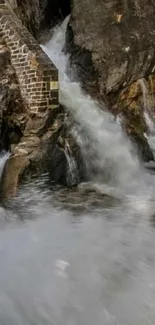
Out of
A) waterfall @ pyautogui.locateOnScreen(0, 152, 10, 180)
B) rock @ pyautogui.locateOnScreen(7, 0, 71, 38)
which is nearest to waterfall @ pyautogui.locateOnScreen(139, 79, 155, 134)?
rock @ pyautogui.locateOnScreen(7, 0, 71, 38)

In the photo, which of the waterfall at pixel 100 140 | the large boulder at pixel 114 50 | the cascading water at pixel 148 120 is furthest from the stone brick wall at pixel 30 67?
the cascading water at pixel 148 120

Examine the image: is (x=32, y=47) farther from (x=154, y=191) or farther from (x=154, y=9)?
(x=154, y=9)

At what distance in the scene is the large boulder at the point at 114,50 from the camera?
1230 cm

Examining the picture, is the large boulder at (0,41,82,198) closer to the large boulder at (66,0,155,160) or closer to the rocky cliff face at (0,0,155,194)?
the rocky cliff face at (0,0,155,194)

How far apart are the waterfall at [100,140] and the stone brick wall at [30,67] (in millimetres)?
829

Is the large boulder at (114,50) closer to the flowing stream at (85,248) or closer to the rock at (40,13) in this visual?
the rock at (40,13)

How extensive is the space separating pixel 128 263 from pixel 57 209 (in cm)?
221

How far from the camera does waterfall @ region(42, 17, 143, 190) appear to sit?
32.1 ft

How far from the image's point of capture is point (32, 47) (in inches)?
394

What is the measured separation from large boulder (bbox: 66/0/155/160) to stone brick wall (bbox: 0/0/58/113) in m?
2.16

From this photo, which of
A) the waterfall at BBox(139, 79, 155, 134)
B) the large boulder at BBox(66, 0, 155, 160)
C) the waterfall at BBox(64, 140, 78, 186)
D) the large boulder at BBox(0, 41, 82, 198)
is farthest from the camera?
the waterfall at BBox(139, 79, 155, 134)

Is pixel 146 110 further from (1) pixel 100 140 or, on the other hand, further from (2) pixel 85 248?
(2) pixel 85 248

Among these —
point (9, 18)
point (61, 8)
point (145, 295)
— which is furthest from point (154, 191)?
point (61, 8)

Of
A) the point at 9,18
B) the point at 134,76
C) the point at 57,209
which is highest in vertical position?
the point at 9,18
